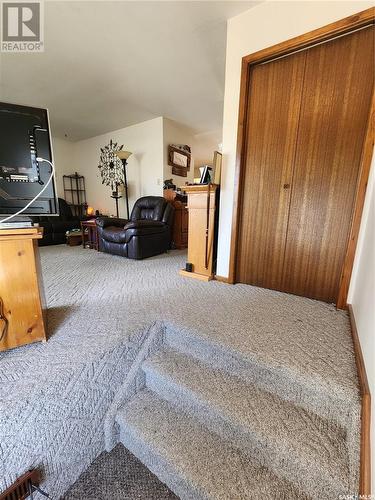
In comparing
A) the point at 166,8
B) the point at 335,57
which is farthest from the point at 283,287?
the point at 166,8

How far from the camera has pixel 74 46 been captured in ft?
7.45

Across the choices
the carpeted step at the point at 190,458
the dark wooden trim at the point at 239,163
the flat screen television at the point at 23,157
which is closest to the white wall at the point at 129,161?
the dark wooden trim at the point at 239,163

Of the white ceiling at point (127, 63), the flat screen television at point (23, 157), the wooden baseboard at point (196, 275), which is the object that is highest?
the white ceiling at point (127, 63)

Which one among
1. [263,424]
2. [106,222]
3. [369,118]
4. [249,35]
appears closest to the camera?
[263,424]

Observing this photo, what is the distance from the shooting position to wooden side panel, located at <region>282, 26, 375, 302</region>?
1.46 metres

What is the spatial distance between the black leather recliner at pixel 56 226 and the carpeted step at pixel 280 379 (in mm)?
4110

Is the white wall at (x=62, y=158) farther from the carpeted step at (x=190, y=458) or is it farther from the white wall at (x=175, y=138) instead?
the carpeted step at (x=190, y=458)

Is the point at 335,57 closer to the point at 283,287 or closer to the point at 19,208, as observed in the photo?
the point at 283,287

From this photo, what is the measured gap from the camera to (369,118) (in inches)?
55.5

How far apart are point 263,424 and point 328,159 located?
67.2 inches

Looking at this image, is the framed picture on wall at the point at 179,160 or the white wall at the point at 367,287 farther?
A: the framed picture on wall at the point at 179,160

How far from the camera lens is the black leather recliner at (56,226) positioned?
4305 mm

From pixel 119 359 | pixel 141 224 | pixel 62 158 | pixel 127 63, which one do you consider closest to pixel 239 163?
pixel 141 224

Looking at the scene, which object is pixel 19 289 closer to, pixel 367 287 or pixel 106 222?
pixel 367 287
